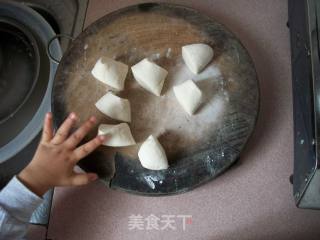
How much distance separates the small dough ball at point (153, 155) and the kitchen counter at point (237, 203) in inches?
3.0

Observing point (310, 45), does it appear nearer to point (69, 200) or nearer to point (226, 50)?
point (226, 50)

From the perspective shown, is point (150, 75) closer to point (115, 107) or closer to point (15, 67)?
point (115, 107)

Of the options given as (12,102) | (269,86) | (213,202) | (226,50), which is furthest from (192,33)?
(12,102)

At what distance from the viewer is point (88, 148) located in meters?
0.63

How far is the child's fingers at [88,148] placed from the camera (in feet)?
2.08

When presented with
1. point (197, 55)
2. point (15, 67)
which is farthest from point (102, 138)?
point (15, 67)

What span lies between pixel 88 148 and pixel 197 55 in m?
0.28

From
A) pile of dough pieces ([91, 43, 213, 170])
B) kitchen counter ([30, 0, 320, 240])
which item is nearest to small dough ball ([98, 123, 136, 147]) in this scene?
pile of dough pieces ([91, 43, 213, 170])

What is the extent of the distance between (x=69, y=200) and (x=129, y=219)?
0.13 m

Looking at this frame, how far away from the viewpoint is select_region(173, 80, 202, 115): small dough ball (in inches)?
26.1

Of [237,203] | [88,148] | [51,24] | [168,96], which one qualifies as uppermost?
[51,24]

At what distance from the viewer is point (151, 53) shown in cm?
74

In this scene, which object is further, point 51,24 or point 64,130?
point 51,24

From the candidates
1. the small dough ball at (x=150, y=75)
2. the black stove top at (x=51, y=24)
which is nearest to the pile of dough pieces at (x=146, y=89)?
the small dough ball at (x=150, y=75)
